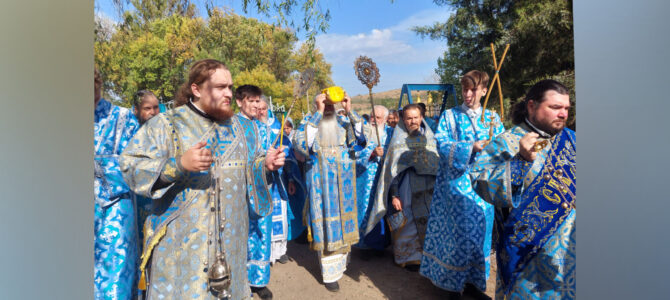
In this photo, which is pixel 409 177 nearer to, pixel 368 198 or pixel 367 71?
pixel 368 198

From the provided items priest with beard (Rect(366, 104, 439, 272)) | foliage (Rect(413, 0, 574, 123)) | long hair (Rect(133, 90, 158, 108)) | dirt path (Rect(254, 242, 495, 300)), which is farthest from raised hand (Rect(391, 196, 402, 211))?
long hair (Rect(133, 90, 158, 108))

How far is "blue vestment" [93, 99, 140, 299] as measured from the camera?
2.49 meters

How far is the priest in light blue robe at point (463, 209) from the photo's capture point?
3348 millimetres

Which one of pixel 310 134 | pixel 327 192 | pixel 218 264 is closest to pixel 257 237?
pixel 327 192

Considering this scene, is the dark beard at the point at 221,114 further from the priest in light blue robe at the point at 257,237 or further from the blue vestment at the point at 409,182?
the blue vestment at the point at 409,182

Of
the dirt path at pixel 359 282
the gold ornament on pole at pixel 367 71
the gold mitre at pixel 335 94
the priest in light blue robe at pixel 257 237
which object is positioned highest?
the gold ornament on pole at pixel 367 71

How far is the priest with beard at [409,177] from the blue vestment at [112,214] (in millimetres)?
2575

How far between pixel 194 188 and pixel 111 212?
974 mm

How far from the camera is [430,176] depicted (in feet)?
14.6

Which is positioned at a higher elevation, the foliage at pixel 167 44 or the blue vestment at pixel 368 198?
the foliage at pixel 167 44

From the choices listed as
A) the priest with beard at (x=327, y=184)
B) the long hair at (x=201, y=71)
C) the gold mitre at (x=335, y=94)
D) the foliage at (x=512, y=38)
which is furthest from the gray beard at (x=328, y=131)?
the foliage at (x=512, y=38)

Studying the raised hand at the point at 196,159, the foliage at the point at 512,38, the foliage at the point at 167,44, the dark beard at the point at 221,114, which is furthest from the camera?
the foliage at the point at 512,38

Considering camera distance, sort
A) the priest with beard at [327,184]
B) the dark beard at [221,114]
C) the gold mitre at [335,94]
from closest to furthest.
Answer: the dark beard at [221,114], the gold mitre at [335,94], the priest with beard at [327,184]

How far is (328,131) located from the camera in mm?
4059
